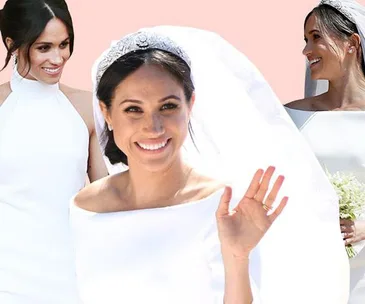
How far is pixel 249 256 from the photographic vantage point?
3.31 metres

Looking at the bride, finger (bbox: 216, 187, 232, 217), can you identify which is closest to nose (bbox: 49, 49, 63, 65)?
the bride

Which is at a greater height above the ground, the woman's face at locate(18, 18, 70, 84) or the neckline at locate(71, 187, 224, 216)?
the woman's face at locate(18, 18, 70, 84)

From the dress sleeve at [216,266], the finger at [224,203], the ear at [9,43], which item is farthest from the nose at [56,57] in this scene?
the finger at [224,203]

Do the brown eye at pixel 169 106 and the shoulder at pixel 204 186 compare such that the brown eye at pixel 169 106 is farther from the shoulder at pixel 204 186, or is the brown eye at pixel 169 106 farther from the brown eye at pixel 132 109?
the shoulder at pixel 204 186

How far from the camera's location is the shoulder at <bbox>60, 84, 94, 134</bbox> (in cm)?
509

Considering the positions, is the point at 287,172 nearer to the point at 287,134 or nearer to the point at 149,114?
the point at 287,134

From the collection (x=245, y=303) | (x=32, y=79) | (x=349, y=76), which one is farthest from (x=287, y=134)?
(x=32, y=79)

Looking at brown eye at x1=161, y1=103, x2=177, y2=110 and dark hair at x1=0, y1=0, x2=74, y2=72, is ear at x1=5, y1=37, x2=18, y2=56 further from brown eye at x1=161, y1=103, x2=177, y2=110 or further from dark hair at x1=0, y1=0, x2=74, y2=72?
brown eye at x1=161, y1=103, x2=177, y2=110

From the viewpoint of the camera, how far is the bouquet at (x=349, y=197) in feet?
14.6

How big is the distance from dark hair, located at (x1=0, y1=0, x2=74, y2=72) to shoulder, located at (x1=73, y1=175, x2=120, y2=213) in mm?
1385

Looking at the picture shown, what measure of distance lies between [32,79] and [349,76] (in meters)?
1.57

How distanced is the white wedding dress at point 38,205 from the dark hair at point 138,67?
1519mm

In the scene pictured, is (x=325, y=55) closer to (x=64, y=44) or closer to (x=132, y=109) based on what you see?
(x=64, y=44)

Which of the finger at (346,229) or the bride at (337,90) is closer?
the finger at (346,229)
